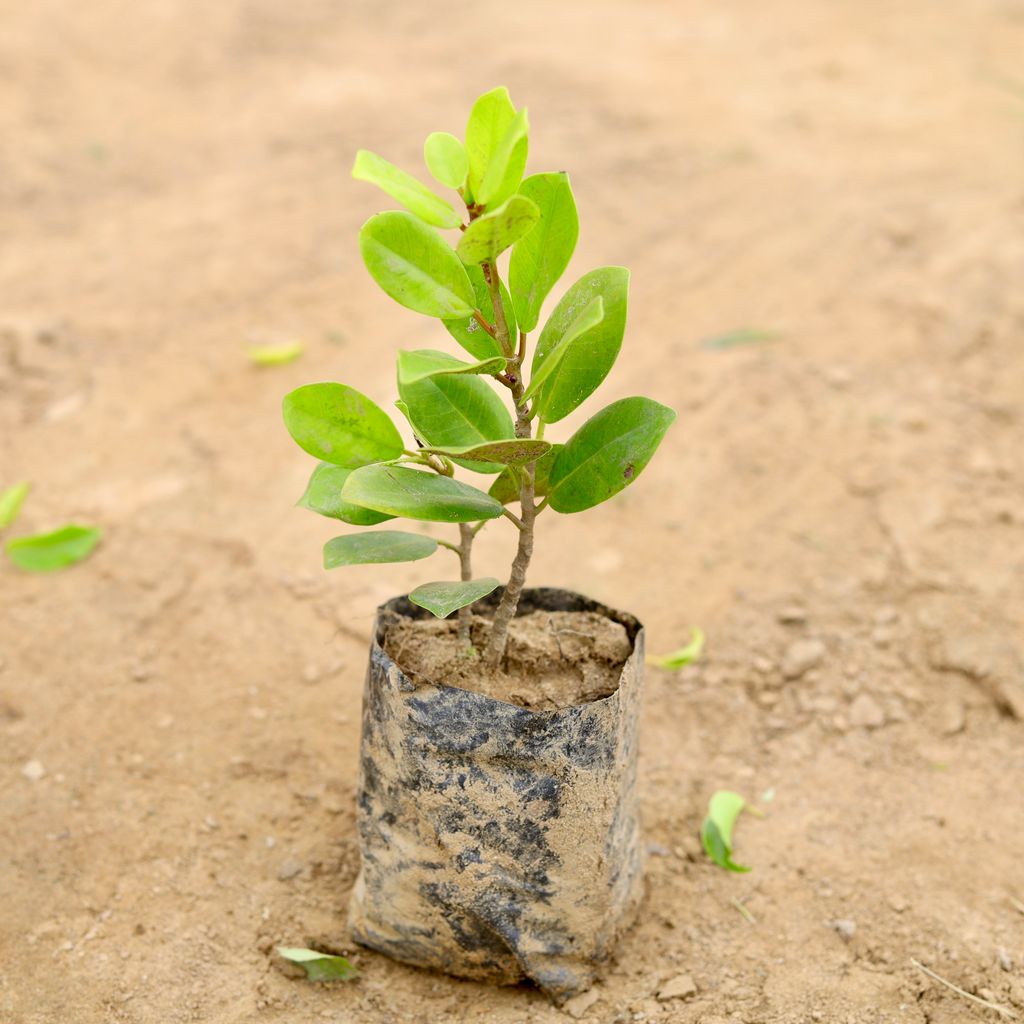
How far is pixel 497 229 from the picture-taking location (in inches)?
45.6

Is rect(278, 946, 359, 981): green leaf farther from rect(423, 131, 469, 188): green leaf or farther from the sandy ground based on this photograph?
rect(423, 131, 469, 188): green leaf

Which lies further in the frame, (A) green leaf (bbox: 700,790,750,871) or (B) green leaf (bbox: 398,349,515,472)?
(A) green leaf (bbox: 700,790,750,871)

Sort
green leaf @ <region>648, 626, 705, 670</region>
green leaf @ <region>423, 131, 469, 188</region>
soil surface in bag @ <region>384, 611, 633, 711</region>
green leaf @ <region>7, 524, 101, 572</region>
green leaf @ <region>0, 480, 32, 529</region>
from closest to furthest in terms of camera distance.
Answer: green leaf @ <region>423, 131, 469, 188</region> → soil surface in bag @ <region>384, 611, 633, 711</region> → green leaf @ <region>648, 626, 705, 670</region> → green leaf @ <region>7, 524, 101, 572</region> → green leaf @ <region>0, 480, 32, 529</region>

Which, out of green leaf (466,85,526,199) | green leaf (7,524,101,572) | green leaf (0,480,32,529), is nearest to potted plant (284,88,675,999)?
green leaf (466,85,526,199)

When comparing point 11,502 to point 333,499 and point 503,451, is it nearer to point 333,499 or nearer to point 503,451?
point 333,499

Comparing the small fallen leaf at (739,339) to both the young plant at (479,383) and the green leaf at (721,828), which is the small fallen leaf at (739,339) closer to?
the green leaf at (721,828)

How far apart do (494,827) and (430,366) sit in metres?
0.62

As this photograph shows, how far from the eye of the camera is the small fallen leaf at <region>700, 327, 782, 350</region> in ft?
10.7

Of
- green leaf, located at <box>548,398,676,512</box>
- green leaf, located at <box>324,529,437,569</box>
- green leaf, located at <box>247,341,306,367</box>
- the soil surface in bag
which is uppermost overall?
green leaf, located at <box>548,398,676,512</box>

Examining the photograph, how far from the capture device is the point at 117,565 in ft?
8.28

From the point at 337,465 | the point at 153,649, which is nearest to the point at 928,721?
the point at 337,465

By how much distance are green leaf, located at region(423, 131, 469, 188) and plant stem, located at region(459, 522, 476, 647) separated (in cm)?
45

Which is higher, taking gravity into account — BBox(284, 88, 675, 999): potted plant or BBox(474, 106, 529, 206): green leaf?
BBox(474, 106, 529, 206): green leaf

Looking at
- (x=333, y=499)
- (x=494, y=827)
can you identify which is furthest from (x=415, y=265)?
(x=494, y=827)
